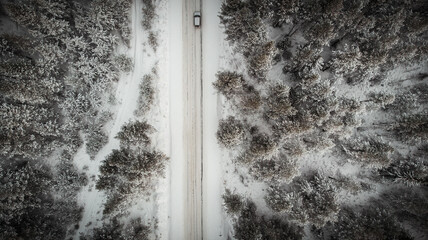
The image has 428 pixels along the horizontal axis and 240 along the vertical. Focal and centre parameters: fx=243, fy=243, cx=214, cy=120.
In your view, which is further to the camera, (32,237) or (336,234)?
(336,234)

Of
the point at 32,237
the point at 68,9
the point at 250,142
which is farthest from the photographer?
the point at 250,142

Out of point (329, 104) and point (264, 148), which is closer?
point (264, 148)

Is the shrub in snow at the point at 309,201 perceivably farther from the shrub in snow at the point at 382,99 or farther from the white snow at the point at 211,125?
the shrub in snow at the point at 382,99

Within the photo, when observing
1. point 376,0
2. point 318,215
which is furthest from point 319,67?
point 318,215

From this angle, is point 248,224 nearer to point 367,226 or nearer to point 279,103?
point 367,226

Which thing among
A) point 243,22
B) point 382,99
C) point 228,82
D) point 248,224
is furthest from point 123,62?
point 382,99

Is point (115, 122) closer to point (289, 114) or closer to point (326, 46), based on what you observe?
point (289, 114)

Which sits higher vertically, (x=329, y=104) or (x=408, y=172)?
(x=329, y=104)
